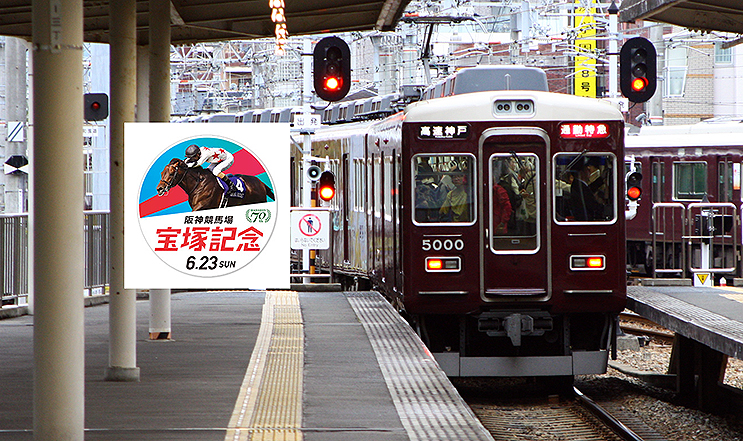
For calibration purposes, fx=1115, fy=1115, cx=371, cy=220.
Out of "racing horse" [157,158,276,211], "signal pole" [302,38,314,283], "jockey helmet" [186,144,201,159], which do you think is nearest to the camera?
"racing horse" [157,158,276,211]

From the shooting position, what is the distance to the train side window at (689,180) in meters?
Result: 22.6

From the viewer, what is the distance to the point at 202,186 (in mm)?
A: 6625

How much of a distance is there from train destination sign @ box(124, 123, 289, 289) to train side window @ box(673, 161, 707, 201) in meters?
17.3

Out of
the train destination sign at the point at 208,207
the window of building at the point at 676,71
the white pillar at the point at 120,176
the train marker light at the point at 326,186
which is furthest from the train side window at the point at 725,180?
the window of building at the point at 676,71

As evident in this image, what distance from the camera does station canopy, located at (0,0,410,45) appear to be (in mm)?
11180

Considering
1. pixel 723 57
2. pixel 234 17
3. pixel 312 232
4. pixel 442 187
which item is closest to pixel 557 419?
pixel 442 187

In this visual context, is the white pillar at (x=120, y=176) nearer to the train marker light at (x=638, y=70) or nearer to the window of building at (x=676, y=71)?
the train marker light at (x=638, y=70)

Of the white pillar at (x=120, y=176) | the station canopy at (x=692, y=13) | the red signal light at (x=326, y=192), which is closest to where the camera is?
the white pillar at (x=120, y=176)

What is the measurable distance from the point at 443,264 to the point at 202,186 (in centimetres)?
494

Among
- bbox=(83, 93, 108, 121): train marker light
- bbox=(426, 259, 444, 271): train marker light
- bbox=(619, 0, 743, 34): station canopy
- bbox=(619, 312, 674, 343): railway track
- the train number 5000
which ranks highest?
bbox=(619, 0, 743, 34): station canopy

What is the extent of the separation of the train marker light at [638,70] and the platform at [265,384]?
4.14 m

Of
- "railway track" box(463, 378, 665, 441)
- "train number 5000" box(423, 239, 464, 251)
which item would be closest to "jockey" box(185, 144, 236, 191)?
"railway track" box(463, 378, 665, 441)

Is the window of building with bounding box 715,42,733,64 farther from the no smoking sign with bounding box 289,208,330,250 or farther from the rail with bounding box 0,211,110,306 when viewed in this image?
the rail with bounding box 0,211,110,306

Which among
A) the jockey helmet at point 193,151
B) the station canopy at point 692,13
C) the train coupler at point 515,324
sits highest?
the station canopy at point 692,13
